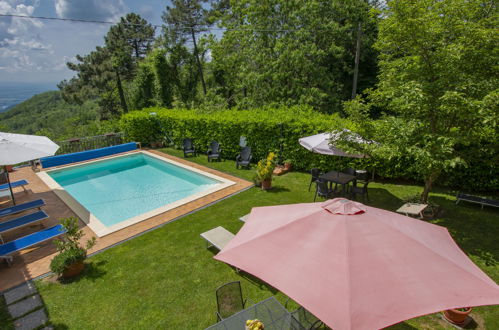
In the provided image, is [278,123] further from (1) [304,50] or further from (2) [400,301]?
(2) [400,301]

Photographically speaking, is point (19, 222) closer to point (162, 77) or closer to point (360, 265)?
point (360, 265)

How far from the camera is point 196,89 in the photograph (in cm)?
3366

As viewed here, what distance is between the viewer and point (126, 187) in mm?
13438

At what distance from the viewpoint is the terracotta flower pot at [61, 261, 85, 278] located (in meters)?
6.13

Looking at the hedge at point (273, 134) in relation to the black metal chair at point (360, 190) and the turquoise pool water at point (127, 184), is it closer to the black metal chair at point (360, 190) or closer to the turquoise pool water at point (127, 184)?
the black metal chair at point (360, 190)

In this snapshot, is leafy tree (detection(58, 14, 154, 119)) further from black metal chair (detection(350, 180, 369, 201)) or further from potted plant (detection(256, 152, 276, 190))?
black metal chair (detection(350, 180, 369, 201))

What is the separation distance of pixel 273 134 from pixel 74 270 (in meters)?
9.70

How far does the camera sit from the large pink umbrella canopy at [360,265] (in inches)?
99.0

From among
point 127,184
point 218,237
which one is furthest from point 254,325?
point 127,184

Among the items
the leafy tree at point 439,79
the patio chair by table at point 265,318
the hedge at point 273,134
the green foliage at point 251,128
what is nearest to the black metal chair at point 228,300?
the patio chair by table at point 265,318

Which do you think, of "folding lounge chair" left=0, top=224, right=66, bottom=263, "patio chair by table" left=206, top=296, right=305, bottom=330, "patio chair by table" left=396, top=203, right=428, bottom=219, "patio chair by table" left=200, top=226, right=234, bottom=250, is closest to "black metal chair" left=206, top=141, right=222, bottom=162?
"patio chair by table" left=200, top=226, right=234, bottom=250

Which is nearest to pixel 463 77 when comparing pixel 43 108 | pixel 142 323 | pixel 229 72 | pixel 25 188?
pixel 142 323

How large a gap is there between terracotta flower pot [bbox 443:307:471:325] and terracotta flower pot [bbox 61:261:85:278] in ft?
25.0

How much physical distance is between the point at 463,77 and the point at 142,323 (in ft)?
29.6
